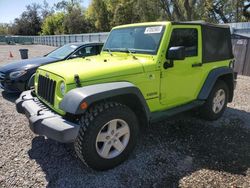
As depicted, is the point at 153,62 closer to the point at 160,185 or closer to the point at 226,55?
the point at 160,185

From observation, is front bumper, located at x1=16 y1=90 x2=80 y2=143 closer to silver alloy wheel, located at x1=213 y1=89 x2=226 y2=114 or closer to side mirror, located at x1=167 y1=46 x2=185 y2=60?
side mirror, located at x1=167 y1=46 x2=185 y2=60

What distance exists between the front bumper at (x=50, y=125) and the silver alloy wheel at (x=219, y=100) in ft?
10.7

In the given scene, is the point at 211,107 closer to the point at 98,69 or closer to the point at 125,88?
the point at 125,88

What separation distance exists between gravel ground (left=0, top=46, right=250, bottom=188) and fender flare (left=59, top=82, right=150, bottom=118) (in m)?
0.98

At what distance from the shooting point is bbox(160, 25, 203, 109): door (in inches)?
162

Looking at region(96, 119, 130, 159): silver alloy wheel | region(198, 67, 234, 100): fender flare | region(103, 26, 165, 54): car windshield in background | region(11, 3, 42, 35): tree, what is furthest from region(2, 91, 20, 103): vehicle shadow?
region(11, 3, 42, 35): tree

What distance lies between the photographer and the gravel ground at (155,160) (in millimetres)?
3270

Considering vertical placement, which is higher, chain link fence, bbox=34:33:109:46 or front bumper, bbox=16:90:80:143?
chain link fence, bbox=34:33:109:46

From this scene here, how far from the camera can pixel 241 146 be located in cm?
420

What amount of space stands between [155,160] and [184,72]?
1.57 m

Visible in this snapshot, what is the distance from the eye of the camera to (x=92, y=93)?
3.06m

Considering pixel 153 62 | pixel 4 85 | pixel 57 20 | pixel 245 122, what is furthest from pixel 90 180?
pixel 57 20

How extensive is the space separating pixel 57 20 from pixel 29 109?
60022 millimetres

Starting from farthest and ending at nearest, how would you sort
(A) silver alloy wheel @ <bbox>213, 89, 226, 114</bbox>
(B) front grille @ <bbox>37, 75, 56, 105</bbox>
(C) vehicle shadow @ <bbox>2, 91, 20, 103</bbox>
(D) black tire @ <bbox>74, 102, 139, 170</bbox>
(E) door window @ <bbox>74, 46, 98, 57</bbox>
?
(E) door window @ <bbox>74, 46, 98, 57</bbox> → (C) vehicle shadow @ <bbox>2, 91, 20, 103</bbox> → (A) silver alloy wheel @ <bbox>213, 89, 226, 114</bbox> → (B) front grille @ <bbox>37, 75, 56, 105</bbox> → (D) black tire @ <bbox>74, 102, 139, 170</bbox>
